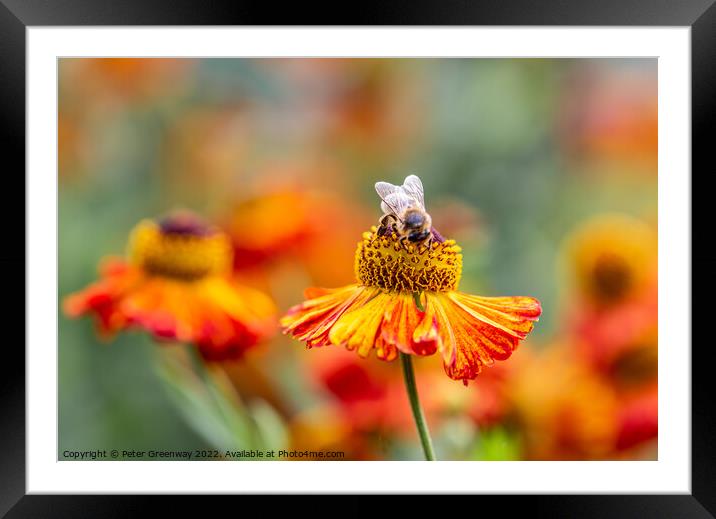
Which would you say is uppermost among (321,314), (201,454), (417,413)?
(321,314)

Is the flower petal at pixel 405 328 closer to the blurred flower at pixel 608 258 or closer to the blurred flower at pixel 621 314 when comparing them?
the blurred flower at pixel 621 314

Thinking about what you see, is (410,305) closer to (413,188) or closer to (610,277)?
(413,188)

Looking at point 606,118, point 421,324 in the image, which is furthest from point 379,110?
point 421,324

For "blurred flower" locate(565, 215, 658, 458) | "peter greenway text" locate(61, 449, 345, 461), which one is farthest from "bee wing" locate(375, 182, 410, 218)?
"blurred flower" locate(565, 215, 658, 458)
